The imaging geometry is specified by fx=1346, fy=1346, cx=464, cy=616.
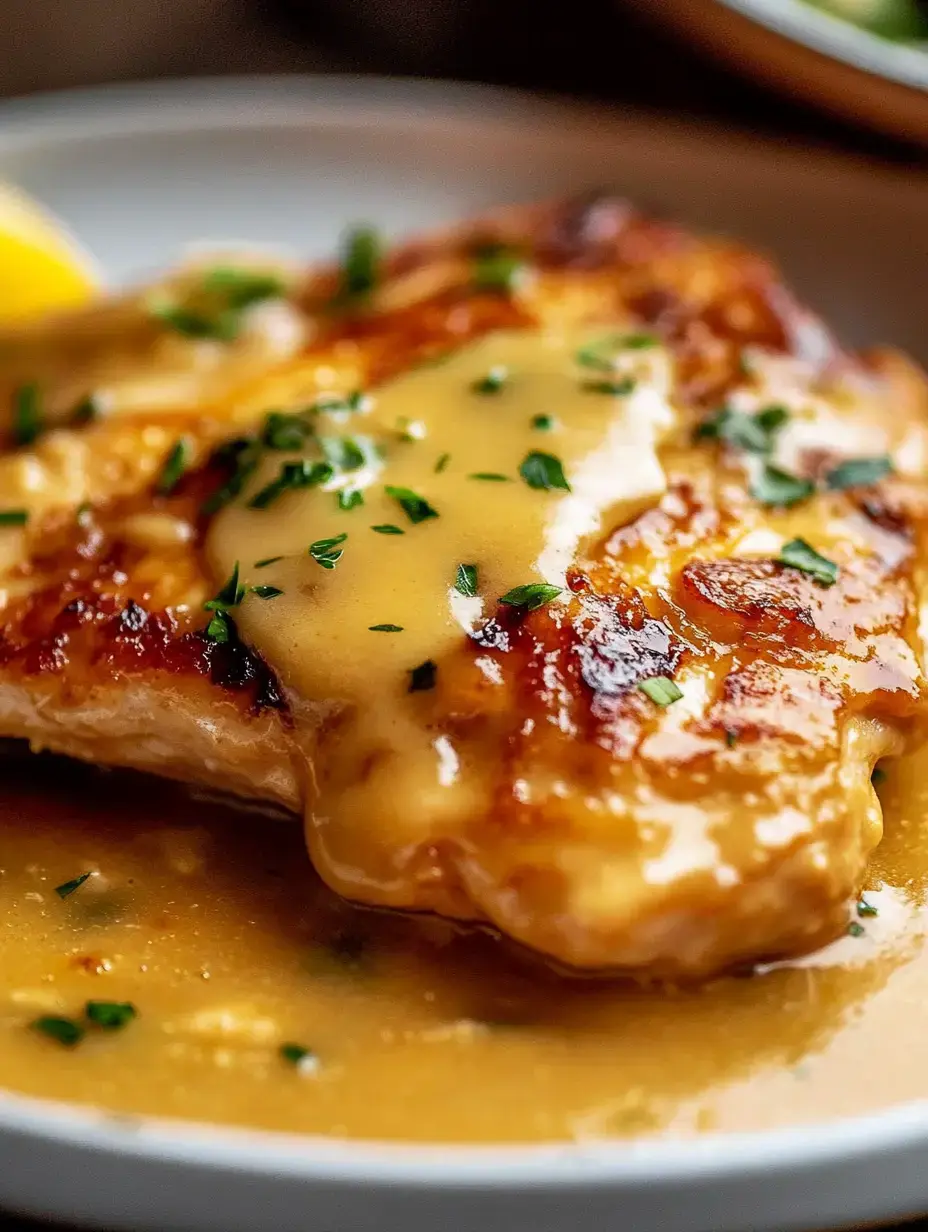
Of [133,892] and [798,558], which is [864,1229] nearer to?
[798,558]

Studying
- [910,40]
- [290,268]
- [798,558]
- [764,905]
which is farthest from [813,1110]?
[910,40]

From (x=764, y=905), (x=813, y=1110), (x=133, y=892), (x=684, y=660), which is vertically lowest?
(x=133, y=892)

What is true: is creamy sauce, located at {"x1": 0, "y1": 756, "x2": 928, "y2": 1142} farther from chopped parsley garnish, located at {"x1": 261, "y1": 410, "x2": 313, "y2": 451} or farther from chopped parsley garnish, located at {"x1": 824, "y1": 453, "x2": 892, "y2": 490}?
chopped parsley garnish, located at {"x1": 261, "y1": 410, "x2": 313, "y2": 451}

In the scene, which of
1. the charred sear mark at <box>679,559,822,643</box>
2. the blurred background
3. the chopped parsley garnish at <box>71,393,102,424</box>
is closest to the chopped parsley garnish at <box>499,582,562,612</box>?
the charred sear mark at <box>679,559,822,643</box>

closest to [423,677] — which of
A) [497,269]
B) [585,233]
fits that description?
[497,269]

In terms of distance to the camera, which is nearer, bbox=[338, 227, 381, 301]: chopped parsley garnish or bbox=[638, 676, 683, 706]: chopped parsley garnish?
bbox=[638, 676, 683, 706]: chopped parsley garnish

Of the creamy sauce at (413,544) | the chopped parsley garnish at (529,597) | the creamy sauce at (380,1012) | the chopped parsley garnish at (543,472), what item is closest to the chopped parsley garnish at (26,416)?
the creamy sauce at (413,544)

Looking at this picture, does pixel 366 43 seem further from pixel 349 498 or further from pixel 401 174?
pixel 349 498
